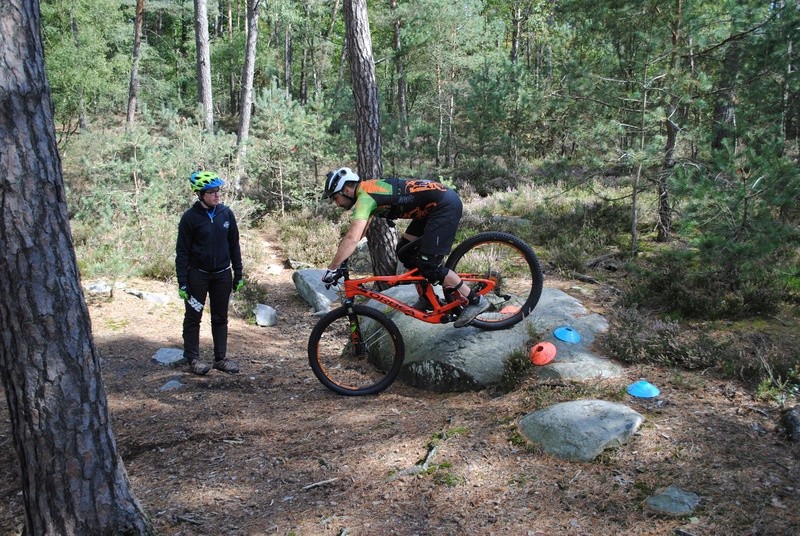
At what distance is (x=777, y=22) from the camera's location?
7941 mm

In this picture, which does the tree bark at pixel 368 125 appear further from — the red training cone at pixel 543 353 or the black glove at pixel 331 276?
the red training cone at pixel 543 353

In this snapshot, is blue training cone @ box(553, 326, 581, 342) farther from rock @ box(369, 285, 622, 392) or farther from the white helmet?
the white helmet

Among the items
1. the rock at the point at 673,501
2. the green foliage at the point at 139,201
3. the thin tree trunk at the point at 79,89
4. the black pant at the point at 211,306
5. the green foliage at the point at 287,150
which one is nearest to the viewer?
the rock at the point at 673,501

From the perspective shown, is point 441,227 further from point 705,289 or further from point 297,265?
point 297,265

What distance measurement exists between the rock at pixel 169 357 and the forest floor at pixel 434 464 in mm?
922

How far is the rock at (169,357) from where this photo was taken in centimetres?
680

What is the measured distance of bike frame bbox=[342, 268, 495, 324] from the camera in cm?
539

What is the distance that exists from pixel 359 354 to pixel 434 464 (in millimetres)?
2217

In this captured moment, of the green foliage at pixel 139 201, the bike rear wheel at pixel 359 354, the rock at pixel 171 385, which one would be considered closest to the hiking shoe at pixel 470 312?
the bike rear wheel at pixel 359 354

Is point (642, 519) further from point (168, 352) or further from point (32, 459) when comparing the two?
point (168, 352)

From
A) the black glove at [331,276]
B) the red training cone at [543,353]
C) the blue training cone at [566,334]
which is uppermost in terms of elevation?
the black glove at [331,276]

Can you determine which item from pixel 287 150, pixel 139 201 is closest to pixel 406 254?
pixel 139 201

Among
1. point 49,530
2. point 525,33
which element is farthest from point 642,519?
point 525,33

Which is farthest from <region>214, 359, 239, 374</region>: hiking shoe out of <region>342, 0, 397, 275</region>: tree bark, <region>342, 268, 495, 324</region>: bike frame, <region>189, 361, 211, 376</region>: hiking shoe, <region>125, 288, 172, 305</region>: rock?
<region>125, 288, 172, 305</region>: rock
